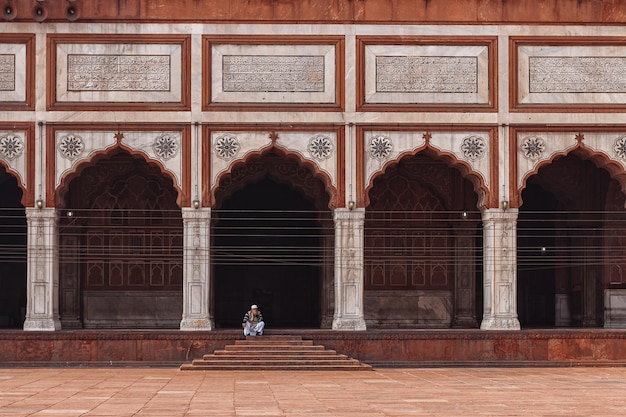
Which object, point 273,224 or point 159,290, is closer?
point 159,290

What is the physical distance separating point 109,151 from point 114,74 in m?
1.24

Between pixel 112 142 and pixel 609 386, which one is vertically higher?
pixel 112 142

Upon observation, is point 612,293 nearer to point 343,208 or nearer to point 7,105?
point 343,208

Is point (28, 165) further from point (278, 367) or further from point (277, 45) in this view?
point (278, 367)

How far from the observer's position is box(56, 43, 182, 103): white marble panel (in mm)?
20891

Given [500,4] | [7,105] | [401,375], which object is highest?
[500,4]

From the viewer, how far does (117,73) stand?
2092cm

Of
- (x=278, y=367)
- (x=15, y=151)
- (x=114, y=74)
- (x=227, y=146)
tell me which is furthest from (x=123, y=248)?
(x=278, y=367)

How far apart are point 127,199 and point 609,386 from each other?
10463 mm

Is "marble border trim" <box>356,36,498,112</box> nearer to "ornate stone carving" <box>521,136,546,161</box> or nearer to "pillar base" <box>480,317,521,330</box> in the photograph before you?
"ornate stone carving" <box>521,136,546,161</box>

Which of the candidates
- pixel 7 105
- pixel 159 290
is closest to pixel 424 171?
pixel 159 290

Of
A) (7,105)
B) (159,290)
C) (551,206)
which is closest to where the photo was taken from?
(7,105)

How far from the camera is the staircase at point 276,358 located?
761 inches

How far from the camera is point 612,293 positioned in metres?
23.6
